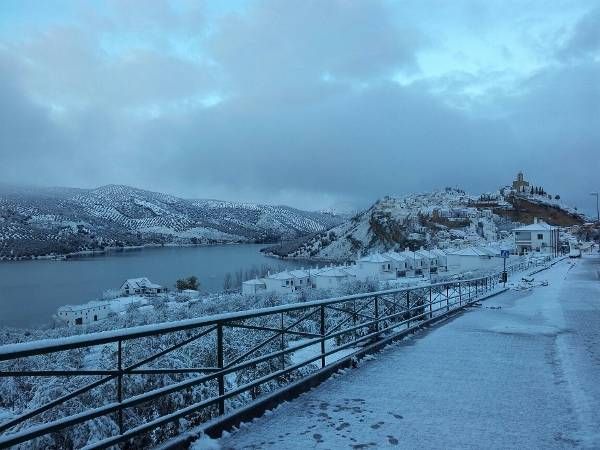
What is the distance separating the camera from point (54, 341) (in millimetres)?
3656

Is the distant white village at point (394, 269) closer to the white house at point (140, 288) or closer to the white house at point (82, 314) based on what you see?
the white house at point (140, 288)

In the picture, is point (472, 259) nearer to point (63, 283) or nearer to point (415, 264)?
point (415, 264)

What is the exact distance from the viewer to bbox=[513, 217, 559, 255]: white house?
85562 millimetres

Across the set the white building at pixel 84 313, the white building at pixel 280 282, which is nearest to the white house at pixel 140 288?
the white building at pixel 280 282

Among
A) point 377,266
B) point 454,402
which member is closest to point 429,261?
point 377,266

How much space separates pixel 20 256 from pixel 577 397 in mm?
178950

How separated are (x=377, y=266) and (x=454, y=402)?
238 feet

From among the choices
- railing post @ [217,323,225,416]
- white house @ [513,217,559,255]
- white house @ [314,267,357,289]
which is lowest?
white house @ [314,267,357,289]

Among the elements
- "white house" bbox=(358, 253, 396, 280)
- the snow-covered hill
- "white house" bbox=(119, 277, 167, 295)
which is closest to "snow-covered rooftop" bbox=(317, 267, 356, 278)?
"white house" bbox=(358, 253, 396, 280)

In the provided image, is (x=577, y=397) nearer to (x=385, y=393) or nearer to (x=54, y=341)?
(x=385, y=393)

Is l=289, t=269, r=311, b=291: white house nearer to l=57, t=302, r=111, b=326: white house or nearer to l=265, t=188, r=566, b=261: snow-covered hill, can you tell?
l=57, t=302, r=111, b=326: white house

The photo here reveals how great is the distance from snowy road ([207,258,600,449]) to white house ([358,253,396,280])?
66016mm

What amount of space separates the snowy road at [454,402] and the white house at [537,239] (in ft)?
264

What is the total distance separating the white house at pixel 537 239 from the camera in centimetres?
8556
